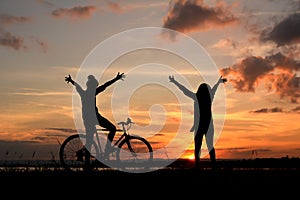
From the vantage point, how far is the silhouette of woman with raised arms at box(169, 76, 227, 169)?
16406 millimetres

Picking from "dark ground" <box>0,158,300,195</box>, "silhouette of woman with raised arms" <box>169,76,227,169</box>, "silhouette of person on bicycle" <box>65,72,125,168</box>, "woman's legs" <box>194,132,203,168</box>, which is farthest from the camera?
"silhouette of person on bicycle" <box>65,72,125,168</box>

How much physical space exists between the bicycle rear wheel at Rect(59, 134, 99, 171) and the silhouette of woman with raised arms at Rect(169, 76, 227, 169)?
3813 millimetres

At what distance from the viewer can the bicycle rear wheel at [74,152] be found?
18.8 m

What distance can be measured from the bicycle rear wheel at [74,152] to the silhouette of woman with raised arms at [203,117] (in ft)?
12.5

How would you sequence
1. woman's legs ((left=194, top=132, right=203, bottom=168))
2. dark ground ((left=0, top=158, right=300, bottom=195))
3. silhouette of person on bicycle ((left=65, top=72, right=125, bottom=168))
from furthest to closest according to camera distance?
silhouette of person on bicycle ((left=65, top=72, right=125, bottom=168)) → woman's legs ((left=194, top=132, right=203, bottom=168)) → dark ground ((left=0, top=158, right=300, bottom=195))

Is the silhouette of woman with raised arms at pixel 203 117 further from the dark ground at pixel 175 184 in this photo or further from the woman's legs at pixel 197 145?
the dark ground at pixel 175 184

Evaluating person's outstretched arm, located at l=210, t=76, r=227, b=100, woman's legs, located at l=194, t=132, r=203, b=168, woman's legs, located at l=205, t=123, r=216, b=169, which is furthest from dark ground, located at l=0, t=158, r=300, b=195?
person's outstretched arm, located at l=210, t=76, r=227, b=100

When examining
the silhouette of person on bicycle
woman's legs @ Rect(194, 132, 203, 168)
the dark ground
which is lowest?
the dark ground

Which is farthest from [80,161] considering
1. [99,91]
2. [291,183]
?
[291,183]

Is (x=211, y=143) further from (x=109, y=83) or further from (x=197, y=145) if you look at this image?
(x=109, y=83)

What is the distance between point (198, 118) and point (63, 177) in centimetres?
446

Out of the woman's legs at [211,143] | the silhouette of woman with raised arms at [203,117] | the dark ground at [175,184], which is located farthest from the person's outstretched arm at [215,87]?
the dark ground at [175,184]

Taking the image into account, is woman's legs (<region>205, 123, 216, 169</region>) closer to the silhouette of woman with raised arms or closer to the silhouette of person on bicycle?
the silhouette of woman with raised arms

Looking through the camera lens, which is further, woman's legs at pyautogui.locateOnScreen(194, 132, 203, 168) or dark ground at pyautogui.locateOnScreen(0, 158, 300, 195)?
woman's legs at pyautogui.locateOnScreen(194, 132, 203, 168)
